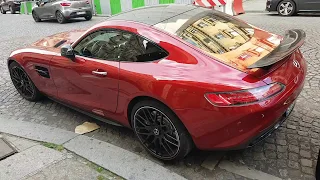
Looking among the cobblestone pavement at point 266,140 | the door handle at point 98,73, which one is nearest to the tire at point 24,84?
the cobblestone pavement at point 266,140

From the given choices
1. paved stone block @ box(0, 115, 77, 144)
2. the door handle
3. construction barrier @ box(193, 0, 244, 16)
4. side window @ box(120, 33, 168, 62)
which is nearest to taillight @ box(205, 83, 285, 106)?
side window @ box(120, 33, 168, 62)

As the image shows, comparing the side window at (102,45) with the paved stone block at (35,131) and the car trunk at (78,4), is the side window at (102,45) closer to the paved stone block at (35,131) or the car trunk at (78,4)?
the paved stone block at (35,131)

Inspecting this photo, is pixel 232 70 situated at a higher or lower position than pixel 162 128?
higher

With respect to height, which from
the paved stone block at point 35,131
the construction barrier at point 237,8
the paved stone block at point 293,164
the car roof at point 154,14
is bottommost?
the paved stone block at point 35,131

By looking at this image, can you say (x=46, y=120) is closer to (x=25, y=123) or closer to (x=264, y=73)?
(x=25, y=123)

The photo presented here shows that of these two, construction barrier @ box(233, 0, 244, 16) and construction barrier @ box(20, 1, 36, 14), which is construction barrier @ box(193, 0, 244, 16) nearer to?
construction barrier @ box(233, 0, 244, 16)

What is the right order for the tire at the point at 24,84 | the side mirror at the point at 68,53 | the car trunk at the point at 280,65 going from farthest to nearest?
1. the tire at the point at 24,84
2. the side mirror at the point at 68,53
3. the car trunk at the point at 280,65

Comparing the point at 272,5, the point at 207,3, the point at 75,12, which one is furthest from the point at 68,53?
the point at 75,12

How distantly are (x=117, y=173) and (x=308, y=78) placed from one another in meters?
3.58

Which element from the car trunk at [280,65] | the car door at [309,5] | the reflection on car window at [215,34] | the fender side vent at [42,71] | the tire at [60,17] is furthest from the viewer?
the tire at [60,17]

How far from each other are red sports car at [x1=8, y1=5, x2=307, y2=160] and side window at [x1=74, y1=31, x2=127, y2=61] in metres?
0.01

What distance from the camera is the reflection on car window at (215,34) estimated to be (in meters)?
2.90

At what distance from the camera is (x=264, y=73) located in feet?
8.38

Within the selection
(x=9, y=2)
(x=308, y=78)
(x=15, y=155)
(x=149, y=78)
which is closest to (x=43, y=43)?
(x=15, y=155)
